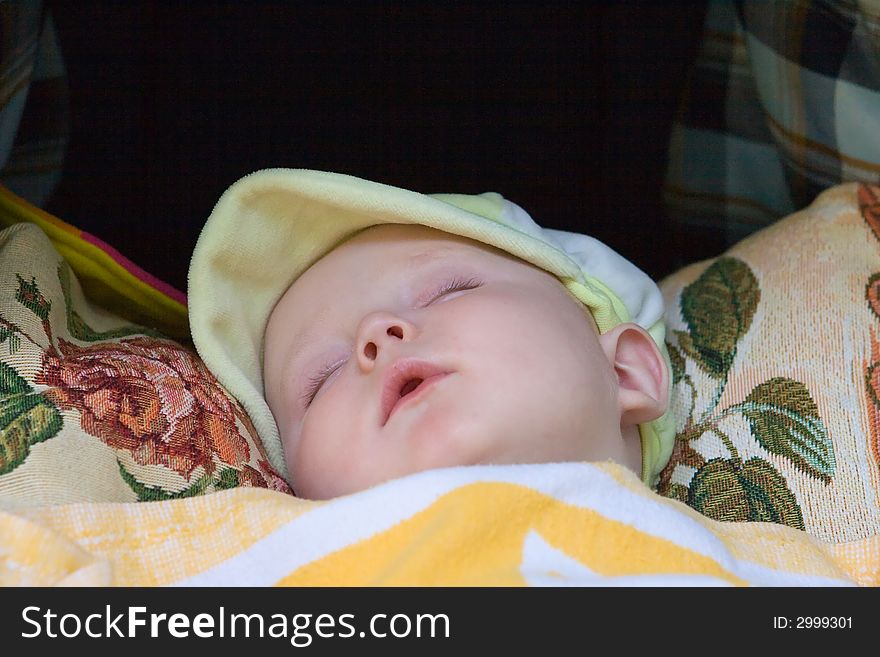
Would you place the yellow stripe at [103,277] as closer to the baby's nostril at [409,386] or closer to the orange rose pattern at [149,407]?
the orange rose pattern at [149,407]

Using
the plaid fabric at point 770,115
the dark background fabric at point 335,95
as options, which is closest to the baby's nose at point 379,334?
the dark background fabric at point 335,95

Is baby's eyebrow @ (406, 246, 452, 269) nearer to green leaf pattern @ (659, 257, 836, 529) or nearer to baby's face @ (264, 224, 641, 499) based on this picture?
baby's face @ (264, 224, 641, 499)

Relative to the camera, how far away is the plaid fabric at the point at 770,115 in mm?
1081

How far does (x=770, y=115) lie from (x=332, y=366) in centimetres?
62

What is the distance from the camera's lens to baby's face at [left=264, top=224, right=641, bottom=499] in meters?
0.74

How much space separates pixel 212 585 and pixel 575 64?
86 centimetres

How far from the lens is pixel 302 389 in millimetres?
894

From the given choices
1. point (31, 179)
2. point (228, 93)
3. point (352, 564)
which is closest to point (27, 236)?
point (31, 179)

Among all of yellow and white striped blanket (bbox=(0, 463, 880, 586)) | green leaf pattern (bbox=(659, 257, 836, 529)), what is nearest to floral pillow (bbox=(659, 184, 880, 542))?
green leaf pattern (bbox=(659, 257, 836, 529))

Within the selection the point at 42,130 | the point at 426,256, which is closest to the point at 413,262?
the point at 426,256

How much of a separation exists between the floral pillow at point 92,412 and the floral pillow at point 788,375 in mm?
380

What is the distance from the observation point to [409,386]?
0.79 m

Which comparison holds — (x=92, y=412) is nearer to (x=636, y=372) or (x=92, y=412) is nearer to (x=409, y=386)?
(x=409, y=386)
